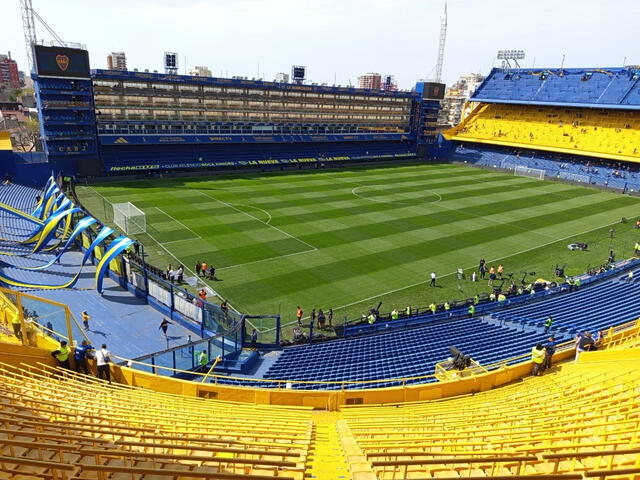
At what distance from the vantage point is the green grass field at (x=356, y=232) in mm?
29812

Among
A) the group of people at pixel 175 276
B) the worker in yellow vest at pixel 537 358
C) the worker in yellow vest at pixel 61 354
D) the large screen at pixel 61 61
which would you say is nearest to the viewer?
the worker in yellow vest at pixel 61 354

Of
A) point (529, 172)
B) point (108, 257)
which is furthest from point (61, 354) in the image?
point (529, 172)

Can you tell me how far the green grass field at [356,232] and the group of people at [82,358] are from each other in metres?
12.0

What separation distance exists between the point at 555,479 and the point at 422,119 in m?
90.5

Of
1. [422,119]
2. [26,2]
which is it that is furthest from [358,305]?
[422,119]

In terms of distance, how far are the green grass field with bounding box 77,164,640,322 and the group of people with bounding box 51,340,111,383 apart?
1204 centimetres

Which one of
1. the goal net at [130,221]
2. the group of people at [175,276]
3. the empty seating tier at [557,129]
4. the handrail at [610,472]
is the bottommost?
the group of people at [175,276]

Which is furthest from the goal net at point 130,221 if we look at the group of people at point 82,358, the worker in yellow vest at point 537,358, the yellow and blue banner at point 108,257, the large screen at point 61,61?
the worker in yellow vest at point 537,358

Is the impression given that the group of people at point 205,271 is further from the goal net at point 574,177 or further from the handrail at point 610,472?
the goal net at point 574,177

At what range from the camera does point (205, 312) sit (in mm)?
21516

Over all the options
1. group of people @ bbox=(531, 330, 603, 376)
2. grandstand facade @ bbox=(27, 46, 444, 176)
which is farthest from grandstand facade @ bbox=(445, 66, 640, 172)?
group of people @ bbox=(531, 330, 603, 376)

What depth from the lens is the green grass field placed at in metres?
29.8

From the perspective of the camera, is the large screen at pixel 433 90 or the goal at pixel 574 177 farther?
the large screen at pixel 433 90

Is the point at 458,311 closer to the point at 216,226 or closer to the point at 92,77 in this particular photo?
the point at 216,226
